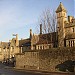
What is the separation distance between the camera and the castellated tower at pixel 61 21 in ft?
162

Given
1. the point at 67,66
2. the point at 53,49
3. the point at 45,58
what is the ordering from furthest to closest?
the point at 45,58 → the point at 53,49 → the point at 67,66

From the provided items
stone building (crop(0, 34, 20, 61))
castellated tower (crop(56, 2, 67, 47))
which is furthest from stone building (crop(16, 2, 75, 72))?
stone building (crop(0, 34, 20, 61))

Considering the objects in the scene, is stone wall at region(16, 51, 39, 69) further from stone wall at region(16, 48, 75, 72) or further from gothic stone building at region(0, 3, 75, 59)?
gothic stone building at region(0, 3, 75, 59)

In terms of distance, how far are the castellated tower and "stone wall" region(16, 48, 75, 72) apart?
8.06 meters

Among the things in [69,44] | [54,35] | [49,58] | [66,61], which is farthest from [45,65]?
[54,35]

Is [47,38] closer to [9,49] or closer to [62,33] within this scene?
[62,33]

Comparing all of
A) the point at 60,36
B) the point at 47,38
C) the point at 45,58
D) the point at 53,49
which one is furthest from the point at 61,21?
the point at 45,58

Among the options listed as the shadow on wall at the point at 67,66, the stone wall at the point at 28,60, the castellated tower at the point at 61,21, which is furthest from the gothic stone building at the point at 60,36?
the shadow on wall at the point at 67,66

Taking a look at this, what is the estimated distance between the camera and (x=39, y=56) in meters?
43.8

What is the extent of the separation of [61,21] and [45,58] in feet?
41.6

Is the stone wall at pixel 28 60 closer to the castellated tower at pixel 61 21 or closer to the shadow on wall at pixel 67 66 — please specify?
the shadow on wall at pixel 67 66

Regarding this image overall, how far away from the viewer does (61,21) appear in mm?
50312

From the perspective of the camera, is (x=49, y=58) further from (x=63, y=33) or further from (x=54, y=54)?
(x=63, y=33)

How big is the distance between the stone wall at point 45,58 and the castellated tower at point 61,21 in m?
8.06
